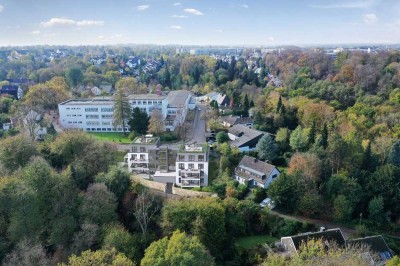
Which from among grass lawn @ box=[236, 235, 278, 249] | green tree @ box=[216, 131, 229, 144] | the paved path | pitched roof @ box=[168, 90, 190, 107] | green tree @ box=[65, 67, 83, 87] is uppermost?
green tree @ box=[65, 67, 83, 87]

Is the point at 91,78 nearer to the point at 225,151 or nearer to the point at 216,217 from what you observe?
the point at 225,151

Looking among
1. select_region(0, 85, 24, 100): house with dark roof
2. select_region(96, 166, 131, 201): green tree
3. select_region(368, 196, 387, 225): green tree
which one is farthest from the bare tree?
select_region(0, 85, 24, 100): house with dark roof

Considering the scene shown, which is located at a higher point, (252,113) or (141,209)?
(252,113)

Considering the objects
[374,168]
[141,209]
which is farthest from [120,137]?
[374,168]

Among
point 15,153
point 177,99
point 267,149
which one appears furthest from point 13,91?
point 267,149

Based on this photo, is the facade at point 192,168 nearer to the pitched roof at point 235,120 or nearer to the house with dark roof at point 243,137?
the house with dark roof at point 243,137

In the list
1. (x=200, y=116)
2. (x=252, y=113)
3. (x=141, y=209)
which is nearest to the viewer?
(x=141, y=209)

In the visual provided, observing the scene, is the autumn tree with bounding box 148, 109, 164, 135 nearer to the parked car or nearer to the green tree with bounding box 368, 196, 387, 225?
the parked car
